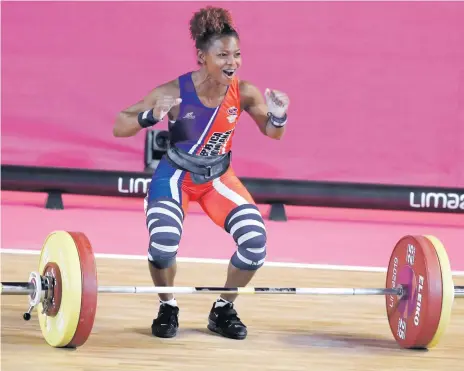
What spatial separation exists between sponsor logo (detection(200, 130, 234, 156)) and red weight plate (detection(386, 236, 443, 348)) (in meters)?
0.90

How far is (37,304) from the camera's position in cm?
412

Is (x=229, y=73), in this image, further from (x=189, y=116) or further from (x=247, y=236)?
(x=247, y=236)

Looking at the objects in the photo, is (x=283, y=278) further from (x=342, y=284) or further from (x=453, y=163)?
(x=453, y=163)

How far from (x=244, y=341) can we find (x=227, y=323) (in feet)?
0.38

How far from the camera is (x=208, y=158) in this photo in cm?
463

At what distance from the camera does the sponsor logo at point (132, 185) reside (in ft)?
26.1

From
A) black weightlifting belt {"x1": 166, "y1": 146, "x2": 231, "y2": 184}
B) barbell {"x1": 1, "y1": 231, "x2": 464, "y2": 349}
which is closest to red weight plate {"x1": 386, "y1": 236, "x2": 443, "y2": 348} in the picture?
barbell {"x1": 1, "y1": 231, "x2": 464, "y2": 349}

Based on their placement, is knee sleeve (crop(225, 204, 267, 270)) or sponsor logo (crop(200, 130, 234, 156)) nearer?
knee sleeve (crop(225, 204, 267, 270))

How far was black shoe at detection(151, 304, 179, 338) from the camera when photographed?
4418 millimetres

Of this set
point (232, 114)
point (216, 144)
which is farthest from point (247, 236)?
point (232, 114)

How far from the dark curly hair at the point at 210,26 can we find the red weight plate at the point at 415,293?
3.94 feet

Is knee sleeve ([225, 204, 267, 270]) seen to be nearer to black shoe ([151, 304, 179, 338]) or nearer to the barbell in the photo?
the barbell

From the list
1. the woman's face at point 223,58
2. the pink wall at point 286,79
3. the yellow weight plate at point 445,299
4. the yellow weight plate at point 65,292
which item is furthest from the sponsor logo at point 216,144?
the pink wall at point 286,79

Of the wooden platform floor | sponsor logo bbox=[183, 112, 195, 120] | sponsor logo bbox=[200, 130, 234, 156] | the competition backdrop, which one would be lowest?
the wooden platform floor
